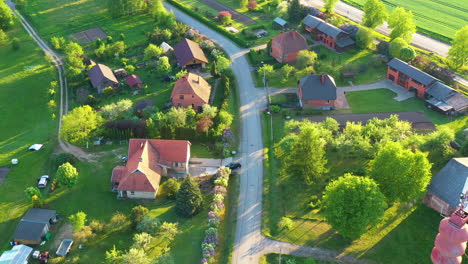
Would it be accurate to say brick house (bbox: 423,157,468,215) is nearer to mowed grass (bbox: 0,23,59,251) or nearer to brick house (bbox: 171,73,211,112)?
brick house (bbox: 171,73,211,112)

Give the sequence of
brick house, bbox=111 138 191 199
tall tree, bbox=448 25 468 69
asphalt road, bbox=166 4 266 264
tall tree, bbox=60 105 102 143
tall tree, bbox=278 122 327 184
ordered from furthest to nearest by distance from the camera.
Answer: tall tree, bbox=448 25 468 69, tall tree, bbox=60 105 102 143, brick house, bbox=111 138 191 199, tall tree, bbox=278 122 327 184, asphalt road, bbox=166 4 266 264

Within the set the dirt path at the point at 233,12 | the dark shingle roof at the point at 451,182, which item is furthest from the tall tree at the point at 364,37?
the dark shingle roof at the point at 451,182

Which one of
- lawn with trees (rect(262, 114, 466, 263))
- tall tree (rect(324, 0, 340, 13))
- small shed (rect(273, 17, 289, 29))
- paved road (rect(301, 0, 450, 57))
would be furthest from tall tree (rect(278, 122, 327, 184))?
tall tree (rect(324, 0, 340, 13))

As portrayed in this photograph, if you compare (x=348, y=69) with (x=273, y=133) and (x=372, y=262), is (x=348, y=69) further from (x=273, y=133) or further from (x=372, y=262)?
(x=372, y=262)

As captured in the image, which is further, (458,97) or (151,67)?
(151,67)

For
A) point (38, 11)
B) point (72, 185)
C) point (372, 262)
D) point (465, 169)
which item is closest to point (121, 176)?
point (72, 185)
